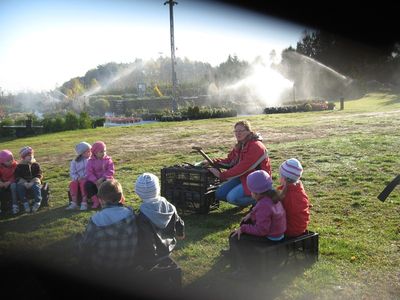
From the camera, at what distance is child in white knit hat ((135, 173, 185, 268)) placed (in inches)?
133

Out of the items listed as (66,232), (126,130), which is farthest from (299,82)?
(66,232)

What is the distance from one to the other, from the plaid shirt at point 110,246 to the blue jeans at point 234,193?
2046 mm

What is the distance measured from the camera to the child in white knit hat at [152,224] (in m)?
3.39

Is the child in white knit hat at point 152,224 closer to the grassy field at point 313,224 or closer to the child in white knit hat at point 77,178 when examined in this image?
the grassy field at point 313,224

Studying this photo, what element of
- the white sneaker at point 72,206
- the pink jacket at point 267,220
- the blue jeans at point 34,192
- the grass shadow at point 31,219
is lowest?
the grass shadow at point 31,219

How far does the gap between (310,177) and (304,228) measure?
3537 mm

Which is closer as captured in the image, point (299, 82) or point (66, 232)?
point (66, 232)

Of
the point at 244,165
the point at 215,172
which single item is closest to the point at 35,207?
the point at 215,172

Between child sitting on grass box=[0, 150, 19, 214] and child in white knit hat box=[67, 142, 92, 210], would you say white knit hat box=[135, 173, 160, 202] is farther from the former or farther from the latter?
child sitting on grass box=[0, 150, 19, 214]

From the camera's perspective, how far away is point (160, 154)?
33.3 ft

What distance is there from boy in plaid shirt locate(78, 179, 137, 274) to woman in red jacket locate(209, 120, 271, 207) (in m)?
1.91

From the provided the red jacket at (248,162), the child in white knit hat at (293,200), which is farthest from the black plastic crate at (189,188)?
the child in white knit hat at (293,200)

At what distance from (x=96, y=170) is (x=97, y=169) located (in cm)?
2

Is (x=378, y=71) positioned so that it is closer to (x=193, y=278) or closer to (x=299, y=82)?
(x=299, y=82)
